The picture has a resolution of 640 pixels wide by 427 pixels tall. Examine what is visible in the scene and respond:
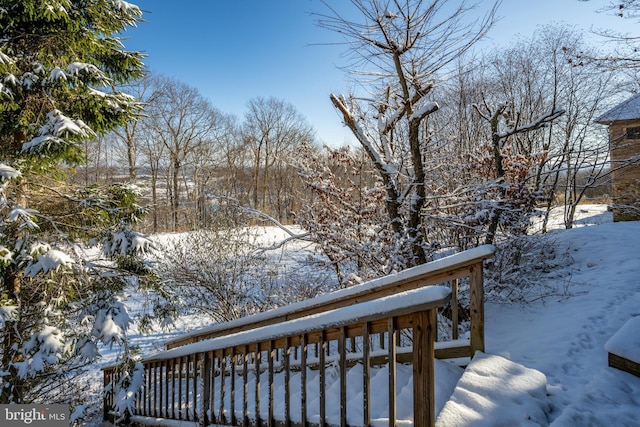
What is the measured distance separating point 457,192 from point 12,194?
6.36m

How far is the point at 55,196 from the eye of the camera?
493 cm

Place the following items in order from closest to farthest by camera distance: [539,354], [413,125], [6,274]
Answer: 1. [539,354]
2. [6,274]
3. [413,125]

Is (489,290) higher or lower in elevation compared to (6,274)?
lower

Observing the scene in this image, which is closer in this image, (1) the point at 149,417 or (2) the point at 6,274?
(1) the point at 149,417

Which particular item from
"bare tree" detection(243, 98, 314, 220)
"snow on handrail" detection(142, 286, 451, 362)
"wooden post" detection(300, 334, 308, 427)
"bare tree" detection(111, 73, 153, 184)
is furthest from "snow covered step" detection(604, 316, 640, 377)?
"bare tree" detection(243, 98, 314, 220)

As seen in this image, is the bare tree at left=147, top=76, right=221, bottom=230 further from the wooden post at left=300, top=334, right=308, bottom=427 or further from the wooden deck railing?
the wooden post at left=300, top=334, right=308, bottom=427

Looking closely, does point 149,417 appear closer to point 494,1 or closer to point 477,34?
point 477,34

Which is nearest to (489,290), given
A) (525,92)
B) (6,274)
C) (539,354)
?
(539,354)

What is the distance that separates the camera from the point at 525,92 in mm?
12766

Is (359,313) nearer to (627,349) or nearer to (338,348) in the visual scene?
(338,348)

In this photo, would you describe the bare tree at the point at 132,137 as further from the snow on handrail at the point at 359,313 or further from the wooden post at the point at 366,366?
the wooden post at the point at 366,366

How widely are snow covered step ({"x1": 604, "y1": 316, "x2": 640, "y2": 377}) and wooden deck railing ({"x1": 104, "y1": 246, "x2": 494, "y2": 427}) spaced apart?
1126 millimetres

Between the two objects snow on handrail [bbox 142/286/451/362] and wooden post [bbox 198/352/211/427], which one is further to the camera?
wooden post [bbox 198/352/211/427]

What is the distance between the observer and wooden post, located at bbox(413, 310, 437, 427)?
1.53 meters
